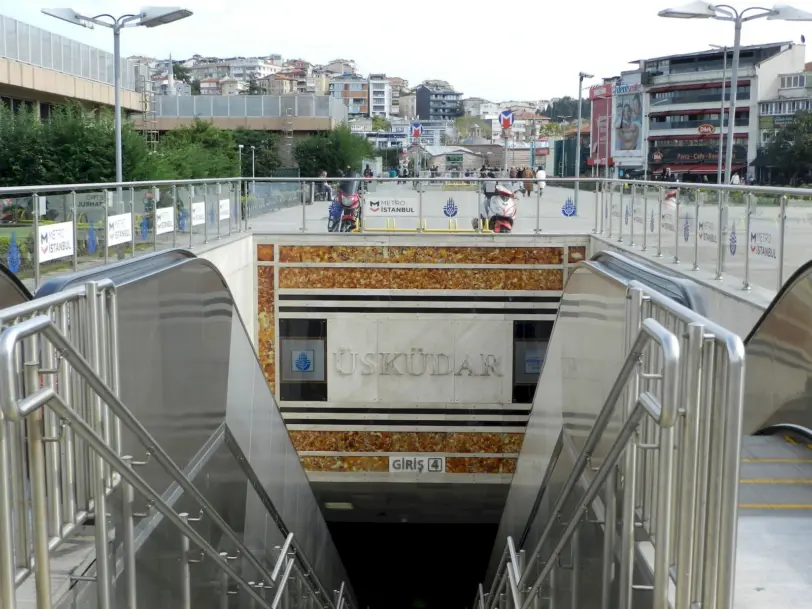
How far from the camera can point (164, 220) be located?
1172 centimetres

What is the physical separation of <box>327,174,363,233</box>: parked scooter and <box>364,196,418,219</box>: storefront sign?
0.14 m

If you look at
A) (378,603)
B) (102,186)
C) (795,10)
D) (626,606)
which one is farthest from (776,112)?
(626,606)

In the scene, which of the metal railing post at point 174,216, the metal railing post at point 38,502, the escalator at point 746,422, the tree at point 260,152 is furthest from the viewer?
the tree at point 260,152

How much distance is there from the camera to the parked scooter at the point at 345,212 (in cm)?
1566

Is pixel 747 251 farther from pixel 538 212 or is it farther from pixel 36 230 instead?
pixel 538 212

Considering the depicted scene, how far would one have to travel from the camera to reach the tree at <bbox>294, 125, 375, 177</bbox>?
60062 millimetres

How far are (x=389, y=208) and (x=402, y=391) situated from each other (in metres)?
2.79

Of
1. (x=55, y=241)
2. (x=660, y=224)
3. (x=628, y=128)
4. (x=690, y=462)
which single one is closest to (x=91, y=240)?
(x=55, y=241)

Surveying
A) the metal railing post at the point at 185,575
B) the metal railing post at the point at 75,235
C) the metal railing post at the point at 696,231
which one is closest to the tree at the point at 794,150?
the metal railing post at the point at 696,231

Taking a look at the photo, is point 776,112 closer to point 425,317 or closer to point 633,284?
point 425,317

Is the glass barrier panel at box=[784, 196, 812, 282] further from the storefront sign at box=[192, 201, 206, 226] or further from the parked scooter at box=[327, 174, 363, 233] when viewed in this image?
the parked scooter at box=[327, 174, 363, 233]

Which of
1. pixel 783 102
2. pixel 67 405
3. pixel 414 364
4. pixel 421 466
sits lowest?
pixel 421 466

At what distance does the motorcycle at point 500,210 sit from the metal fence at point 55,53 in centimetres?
2570

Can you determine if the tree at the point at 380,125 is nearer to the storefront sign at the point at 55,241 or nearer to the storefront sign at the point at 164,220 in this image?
the storefront sign at the point at 164,220
